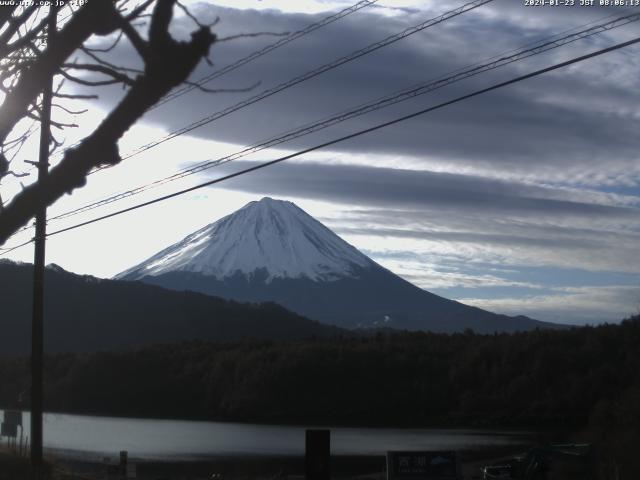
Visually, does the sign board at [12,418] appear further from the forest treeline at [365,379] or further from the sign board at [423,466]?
the forest treeline at [365,379]

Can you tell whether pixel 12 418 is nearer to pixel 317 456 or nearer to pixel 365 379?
pixel 317 456

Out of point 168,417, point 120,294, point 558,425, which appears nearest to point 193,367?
point 168,417

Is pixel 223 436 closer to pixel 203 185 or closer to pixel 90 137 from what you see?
pixel 203 185

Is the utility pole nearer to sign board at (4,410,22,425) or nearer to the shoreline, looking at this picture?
sign board at (4,410,22,425)

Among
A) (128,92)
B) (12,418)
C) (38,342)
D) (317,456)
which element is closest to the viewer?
(128,92)

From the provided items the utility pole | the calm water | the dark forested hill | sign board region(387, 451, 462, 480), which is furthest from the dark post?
the dark forested hill

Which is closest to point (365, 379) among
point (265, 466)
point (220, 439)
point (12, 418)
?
point (220, 439)
